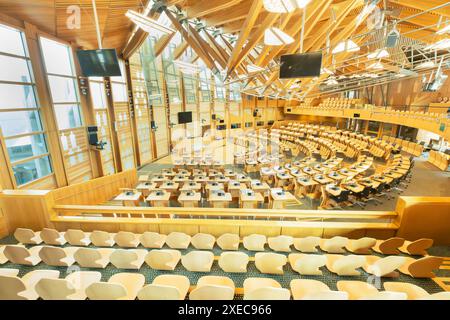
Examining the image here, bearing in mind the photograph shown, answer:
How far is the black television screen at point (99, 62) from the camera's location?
16.7 ft

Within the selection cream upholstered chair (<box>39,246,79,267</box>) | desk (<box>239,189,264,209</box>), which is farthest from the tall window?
desk (<box>239,189,264,209</box>)

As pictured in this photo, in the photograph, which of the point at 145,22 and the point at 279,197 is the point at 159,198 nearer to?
the point at 279,197

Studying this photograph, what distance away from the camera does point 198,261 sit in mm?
3617

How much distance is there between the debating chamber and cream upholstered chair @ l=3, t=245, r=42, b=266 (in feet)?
0.07

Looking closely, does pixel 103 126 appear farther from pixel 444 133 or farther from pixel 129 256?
pixel 444 133

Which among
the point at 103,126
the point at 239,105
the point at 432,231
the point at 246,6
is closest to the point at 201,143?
the point at 239,105

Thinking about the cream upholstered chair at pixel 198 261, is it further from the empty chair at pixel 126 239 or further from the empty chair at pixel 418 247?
the empty chair at pixel 418 247

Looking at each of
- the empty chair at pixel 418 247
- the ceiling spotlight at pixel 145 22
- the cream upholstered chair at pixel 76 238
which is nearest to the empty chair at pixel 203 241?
the cream upholstered chair at pixel 76 238

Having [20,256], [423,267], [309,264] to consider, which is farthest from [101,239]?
[423,267]

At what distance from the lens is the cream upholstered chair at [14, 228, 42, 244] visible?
4.43 metres

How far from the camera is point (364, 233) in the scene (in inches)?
186

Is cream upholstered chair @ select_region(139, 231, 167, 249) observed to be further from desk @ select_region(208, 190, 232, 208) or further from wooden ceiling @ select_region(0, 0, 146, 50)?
wooden ceiling @ select_region(0, 0, 146, 50)
